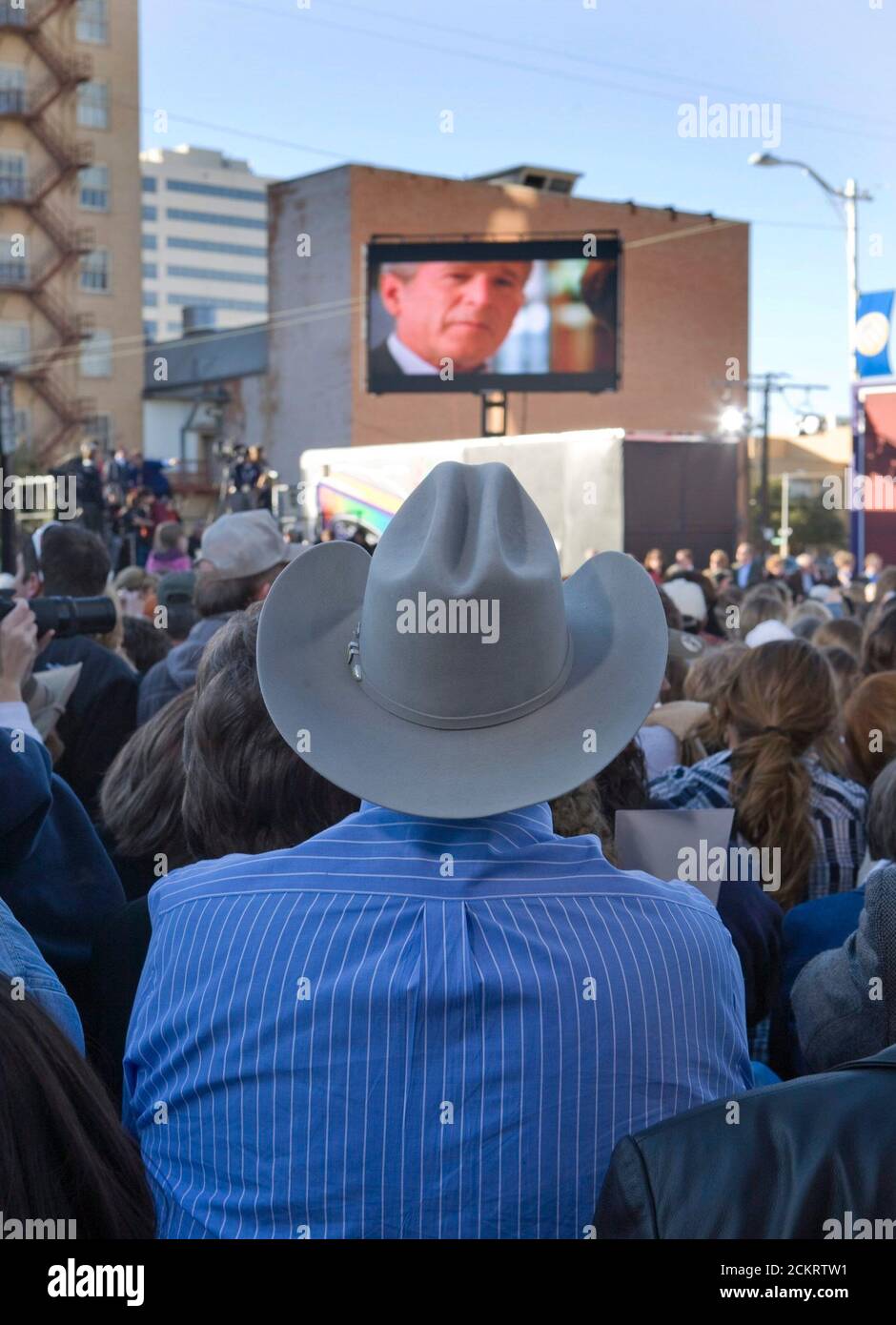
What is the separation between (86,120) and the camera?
47594 mm

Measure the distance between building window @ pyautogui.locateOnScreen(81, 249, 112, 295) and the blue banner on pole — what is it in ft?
111

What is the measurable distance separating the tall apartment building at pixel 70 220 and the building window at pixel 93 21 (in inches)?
1.2

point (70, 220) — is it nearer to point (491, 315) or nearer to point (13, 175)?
point (13, 175)

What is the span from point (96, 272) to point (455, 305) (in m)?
25.6

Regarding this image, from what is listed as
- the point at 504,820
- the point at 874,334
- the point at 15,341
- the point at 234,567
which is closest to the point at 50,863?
the point at 504,820

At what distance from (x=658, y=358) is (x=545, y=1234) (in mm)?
40731

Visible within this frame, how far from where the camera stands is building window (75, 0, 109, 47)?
154 ft

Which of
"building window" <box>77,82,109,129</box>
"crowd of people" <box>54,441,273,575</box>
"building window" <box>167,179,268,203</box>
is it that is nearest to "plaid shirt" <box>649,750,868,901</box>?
"crowd of people" <box>54,441,273,575</box>

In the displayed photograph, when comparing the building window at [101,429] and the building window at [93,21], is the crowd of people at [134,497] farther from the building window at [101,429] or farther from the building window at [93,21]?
the building window at [93,21]

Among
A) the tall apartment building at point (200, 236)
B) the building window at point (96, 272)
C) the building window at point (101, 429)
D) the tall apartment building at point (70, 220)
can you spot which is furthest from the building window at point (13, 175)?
the tall apartment building at point (200, 236)

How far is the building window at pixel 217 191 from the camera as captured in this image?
117 metres

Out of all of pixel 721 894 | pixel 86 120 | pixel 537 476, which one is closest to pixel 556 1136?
pixel 721 894

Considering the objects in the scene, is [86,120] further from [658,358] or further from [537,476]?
[537,476]

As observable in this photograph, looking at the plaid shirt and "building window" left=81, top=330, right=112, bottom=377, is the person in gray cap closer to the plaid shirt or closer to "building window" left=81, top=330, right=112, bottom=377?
the plaid shirt
